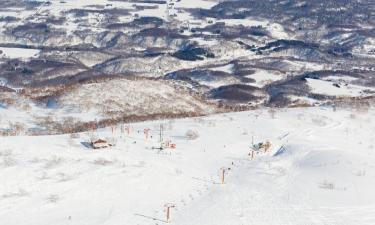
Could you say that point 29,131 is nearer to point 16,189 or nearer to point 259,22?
point 16,189

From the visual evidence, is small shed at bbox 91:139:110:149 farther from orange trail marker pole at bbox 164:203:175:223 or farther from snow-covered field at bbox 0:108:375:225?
orange trail marker pole at bbox 164:203:175:223

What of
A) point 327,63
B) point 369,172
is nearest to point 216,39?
point 327,63

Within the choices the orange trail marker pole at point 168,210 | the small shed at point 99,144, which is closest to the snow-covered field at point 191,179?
the orange trail marker pole at point 168,210

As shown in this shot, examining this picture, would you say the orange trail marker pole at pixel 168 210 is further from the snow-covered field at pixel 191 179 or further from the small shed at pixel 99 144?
the small shed at pixel 99 144

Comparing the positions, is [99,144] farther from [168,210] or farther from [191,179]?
[168,210]

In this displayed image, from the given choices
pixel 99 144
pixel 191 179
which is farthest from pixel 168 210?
pixel 99 144
